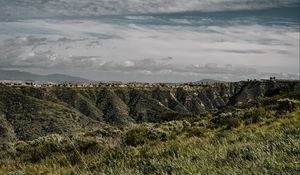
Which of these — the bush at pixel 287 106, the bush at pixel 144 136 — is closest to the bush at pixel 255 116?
the bush at pixel 287 106

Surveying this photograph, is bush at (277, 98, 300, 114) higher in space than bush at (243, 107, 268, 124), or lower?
higher

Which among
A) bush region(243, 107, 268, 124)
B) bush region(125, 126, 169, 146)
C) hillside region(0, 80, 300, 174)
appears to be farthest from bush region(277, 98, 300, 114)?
bush region(125, 126, 169, 146)

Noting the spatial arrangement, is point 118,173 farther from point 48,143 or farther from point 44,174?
point 48,143

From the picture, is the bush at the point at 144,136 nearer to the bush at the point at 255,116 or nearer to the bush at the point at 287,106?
the bush at the point at 255,116

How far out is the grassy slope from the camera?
368 inches

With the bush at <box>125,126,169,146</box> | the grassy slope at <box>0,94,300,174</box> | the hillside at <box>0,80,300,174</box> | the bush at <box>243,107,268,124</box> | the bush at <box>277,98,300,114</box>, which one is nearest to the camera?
the grassy slope at <box>0,94,300,174</box>

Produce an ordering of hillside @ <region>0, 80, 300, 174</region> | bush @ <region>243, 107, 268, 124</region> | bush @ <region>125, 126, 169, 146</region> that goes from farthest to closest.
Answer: bush @ <region>243, 107, 268, 124</region>, bush @ <region>125, 126, 169, 146</region>, hillside @ <region>0, 80, 300, 174</region>

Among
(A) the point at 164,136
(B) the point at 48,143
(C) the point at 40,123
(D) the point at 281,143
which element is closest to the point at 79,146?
(B) the point at 48,143

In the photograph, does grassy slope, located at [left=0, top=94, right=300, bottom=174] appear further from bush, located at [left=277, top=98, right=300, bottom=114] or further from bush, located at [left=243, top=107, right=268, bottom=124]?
bush, located at [left=277, top=98, right=300, bottom=114]

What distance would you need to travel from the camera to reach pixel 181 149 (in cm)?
1384

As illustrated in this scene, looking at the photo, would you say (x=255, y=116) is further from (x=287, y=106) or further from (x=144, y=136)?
(x=144, y=136)

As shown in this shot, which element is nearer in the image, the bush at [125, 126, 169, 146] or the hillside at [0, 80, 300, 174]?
the hillside at [0, 80, 300, 174]

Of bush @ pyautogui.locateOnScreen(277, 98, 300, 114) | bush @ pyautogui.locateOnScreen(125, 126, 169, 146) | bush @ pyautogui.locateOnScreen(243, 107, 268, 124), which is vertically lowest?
bush @ pyautogui.locateOnScreen(125, 126, 169, 146)

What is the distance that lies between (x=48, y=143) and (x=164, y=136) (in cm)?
743
